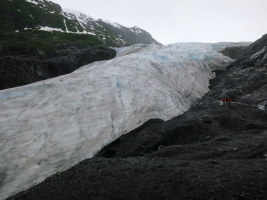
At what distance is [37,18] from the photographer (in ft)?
203

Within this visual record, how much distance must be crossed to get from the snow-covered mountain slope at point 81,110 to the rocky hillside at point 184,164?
1.39 m

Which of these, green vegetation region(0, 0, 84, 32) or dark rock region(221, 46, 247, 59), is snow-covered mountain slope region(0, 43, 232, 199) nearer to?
dark rock region(221, 46, 247, 59)

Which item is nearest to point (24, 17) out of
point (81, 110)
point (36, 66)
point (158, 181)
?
point (36, 66)

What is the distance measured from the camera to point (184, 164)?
6.61m

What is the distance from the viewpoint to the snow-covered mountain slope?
10655 mm

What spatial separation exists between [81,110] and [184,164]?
8520 millimetres

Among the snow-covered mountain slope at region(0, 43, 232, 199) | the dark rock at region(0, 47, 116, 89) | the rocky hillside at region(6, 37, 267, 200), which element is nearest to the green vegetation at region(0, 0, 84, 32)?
the dark rock at region(0, 47, 116, 89)

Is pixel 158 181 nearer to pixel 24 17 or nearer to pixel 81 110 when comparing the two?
pixel 81 110

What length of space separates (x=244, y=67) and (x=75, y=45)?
76.8ft

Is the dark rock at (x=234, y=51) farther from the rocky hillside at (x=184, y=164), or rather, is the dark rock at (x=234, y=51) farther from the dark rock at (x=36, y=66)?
the rocky hillside at (x=184, y=164)

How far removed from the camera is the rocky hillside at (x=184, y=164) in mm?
5242

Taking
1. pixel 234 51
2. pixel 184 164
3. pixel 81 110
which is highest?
pixel 234 51

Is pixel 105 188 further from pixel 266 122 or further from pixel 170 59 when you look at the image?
pixel 170 59

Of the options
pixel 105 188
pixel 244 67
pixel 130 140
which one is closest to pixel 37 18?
pixel 244 67
